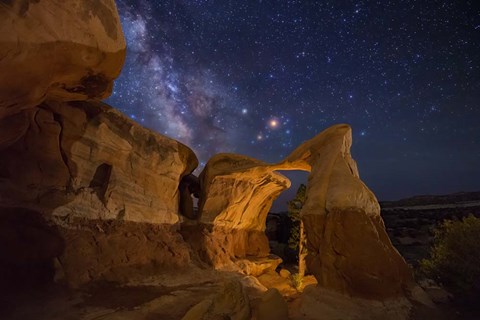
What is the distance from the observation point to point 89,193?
8305mm

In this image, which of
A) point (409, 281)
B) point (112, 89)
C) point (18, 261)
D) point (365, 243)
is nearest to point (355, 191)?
point (365, 243)

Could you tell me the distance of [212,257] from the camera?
12125 mm

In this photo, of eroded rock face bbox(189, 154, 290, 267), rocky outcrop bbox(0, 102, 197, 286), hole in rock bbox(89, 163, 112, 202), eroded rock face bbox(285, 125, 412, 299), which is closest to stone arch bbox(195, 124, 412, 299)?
eroded rock face bbox(285, 125, 412, 299)

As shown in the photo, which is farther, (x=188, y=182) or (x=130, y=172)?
(x=188, y=182)

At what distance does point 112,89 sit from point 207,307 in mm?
5601

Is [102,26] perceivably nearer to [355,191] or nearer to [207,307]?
[207,307]

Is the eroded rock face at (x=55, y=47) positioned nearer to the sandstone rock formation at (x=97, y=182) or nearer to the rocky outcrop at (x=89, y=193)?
the sandstone rock formation at (x=97, y=182)

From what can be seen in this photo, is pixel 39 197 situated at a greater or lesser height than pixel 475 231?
A: greater

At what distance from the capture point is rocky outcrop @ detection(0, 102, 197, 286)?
22.3 feet

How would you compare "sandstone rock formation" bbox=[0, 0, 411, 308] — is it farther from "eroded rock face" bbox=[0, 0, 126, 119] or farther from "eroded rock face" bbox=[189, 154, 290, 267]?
"eroded rock face" bbox=[189, 154, 290, 267]

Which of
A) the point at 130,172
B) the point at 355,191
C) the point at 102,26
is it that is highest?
the point at 102,26

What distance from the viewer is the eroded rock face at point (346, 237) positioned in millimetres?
6520

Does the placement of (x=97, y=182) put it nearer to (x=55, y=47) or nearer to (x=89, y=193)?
(x=89, y=193)

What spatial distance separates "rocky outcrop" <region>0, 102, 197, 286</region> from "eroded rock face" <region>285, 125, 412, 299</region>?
5.46 metres
